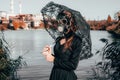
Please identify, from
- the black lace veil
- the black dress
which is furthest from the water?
the black dress

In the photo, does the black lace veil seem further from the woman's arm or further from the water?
the water

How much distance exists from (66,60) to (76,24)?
58 cm

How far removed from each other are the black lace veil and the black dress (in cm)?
28

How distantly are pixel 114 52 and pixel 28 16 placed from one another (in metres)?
177

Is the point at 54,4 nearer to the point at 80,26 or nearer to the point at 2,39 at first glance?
the point at 80,26

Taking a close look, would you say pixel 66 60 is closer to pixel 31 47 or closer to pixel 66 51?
pixel 66 51

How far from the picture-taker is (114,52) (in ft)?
30.3

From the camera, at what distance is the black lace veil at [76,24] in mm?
5965

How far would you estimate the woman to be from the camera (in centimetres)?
529

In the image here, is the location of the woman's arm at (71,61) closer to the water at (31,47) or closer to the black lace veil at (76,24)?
the black lace veil at (76,24)

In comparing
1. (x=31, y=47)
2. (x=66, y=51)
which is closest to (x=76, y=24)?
(x=66, y=51)

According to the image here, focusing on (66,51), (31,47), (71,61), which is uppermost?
(66,51)

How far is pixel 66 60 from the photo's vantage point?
5.31 metres

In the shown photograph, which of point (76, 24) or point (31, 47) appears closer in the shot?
point (76, 24)
